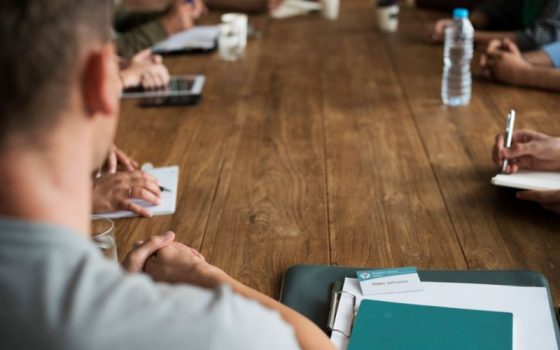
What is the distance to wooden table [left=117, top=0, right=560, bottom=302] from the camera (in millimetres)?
1317

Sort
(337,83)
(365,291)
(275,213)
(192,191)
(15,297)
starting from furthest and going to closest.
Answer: (337,83) → (192,191) → (275,213) → (365,291) → (15,297)

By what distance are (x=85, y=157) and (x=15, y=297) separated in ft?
0.50

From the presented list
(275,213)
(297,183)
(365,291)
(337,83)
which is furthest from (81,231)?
(337,83)

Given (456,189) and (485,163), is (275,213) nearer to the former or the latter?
(456,189)

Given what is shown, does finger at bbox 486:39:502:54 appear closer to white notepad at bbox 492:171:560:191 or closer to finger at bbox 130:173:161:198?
white notepad at bbox 492:171:560:191

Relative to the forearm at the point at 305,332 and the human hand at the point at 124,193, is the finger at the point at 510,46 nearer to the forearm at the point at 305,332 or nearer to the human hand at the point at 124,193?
the human hand at the point at 124,193

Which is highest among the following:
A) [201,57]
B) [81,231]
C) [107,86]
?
[107,86]

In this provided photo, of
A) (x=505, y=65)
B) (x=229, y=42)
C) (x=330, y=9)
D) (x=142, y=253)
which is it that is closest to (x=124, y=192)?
(x=142, y=253)

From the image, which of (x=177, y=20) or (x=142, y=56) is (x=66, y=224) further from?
(x=177, y=20)

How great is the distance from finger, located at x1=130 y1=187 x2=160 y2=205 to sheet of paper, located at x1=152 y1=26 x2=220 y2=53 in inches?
49.8

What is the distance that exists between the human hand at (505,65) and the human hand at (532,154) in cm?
67

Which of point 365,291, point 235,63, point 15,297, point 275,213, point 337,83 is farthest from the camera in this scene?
point 235,63

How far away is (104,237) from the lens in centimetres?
125

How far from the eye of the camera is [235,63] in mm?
2518
